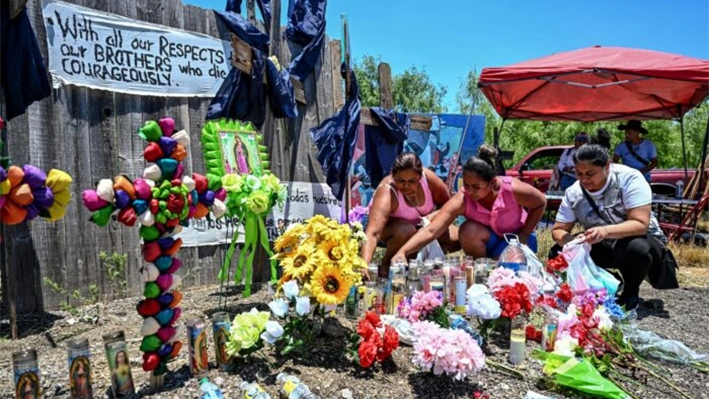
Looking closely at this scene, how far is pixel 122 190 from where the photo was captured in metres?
1.92

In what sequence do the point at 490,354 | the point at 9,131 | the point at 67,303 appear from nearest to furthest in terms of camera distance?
the point at 490,354 → the point at 9,131 → the point at 67,303

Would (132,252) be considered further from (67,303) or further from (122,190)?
(122,190)

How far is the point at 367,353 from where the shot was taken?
2.21 meters

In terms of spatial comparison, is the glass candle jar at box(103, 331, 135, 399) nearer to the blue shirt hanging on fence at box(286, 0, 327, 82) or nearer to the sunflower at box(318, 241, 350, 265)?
the sunflower at box(318, 241, 350, 265)

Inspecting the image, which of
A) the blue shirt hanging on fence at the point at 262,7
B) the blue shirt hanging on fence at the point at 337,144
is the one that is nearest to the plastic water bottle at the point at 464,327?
the blue shirt hanging on fence at the point at 337,144

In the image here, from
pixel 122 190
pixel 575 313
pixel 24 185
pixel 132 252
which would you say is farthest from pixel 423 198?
pixel 24 185

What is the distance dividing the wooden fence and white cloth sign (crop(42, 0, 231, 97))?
0.06m

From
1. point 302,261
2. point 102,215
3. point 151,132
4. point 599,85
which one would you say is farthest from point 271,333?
point 599,85

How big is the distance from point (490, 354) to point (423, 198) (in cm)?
163

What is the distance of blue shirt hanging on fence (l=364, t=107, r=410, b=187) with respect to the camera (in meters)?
5.79

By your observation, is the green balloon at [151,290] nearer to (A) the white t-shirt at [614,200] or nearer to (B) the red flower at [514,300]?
(B) the red flower at [514,300]

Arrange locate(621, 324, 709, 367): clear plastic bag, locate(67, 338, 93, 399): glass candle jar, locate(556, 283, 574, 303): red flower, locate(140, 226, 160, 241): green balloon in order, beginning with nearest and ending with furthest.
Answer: locate(67, 338, 93, 399): glass candle jar < locate(140, 226, 160, 241): green balloon < locate(621, 324, 709, 367): clear plastic bag < locate(556, 283, 574, 303): red flower

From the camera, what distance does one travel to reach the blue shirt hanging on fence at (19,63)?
9.83ft

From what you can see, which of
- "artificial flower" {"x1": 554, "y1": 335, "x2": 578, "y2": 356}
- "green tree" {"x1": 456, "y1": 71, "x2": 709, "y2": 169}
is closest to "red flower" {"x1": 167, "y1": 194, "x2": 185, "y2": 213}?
"artificial flower" {"x1": 554, "y1": 335, "x2": 578, "y2": 356}
